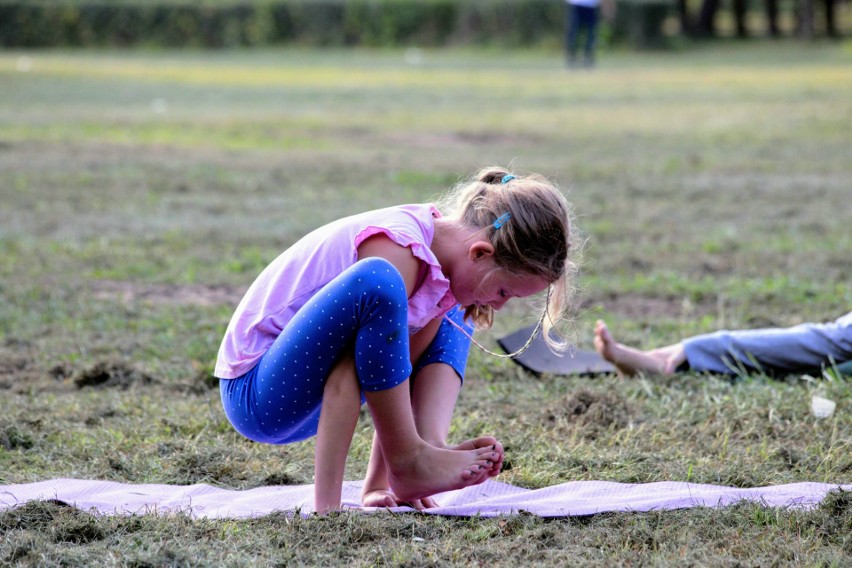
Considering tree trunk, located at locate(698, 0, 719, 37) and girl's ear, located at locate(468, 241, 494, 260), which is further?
tree trunk, located at locate(698, 0, 719, 37)

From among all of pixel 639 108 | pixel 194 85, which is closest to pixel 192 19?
pixel 194 85

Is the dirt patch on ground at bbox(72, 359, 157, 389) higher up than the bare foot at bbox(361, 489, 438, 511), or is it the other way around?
the bare foot at bbox(361, 489, 438, 511)

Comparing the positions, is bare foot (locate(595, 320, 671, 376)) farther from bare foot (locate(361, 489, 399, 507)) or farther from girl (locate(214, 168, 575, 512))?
bare foot (locate(361, 489, 399, 507))

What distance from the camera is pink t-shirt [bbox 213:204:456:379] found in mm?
2697

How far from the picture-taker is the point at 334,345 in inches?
101

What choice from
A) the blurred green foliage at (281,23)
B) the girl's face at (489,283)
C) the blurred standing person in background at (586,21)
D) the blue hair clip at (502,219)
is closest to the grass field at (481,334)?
the girl's face at (489,283)

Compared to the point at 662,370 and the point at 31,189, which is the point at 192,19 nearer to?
the point at 31,189

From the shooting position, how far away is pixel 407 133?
1164 centimetres

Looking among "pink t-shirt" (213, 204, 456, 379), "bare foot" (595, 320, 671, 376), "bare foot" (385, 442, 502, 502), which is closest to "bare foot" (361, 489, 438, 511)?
"bare foot" (385, 442, 502, 502)

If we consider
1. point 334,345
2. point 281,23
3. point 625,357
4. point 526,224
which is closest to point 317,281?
point 334,345

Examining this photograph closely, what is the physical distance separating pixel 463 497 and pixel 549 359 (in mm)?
1260

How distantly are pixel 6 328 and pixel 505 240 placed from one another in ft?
9.41

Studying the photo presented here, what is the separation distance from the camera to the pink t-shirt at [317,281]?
2.70 metres

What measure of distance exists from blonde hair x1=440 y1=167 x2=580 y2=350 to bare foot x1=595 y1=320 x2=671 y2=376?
1208 millimetres
